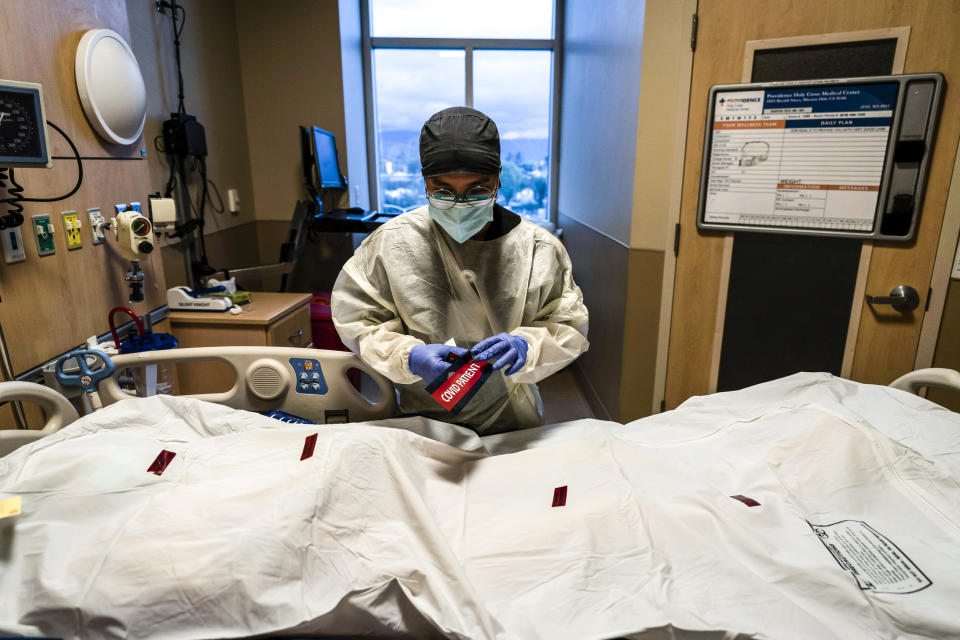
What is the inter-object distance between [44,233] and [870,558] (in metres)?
2.14

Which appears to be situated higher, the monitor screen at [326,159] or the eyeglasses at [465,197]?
the monitor screen at [326,159]

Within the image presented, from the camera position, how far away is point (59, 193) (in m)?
1.64

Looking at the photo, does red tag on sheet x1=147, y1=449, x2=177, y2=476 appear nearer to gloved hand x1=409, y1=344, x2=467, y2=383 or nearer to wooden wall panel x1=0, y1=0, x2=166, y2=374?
gloved hand x1=409, y1=344, x2=467, y2=383

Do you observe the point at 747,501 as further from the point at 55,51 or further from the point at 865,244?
the point at 55,51

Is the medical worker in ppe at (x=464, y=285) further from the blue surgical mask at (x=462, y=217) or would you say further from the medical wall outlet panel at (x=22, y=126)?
the medical wall outlet panel at (x=22, y=126)

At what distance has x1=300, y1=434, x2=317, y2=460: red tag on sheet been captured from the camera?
110cm

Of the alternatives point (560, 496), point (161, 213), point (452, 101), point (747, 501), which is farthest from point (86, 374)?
point (452, 101)

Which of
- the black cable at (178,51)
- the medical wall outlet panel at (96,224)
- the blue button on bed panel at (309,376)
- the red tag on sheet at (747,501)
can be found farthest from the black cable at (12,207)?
the red tag on sheet at (747,501)

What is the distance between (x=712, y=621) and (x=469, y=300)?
2.99 ft

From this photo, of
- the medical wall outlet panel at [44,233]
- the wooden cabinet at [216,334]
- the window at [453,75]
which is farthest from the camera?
the window at [453,75]

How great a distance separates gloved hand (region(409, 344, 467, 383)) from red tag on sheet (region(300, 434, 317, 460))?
27cm

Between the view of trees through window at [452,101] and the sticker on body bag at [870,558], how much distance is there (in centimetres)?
366

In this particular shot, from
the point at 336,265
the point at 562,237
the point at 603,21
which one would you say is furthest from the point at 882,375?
the point at 336,265

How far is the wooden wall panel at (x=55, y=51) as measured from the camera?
1.47 m
